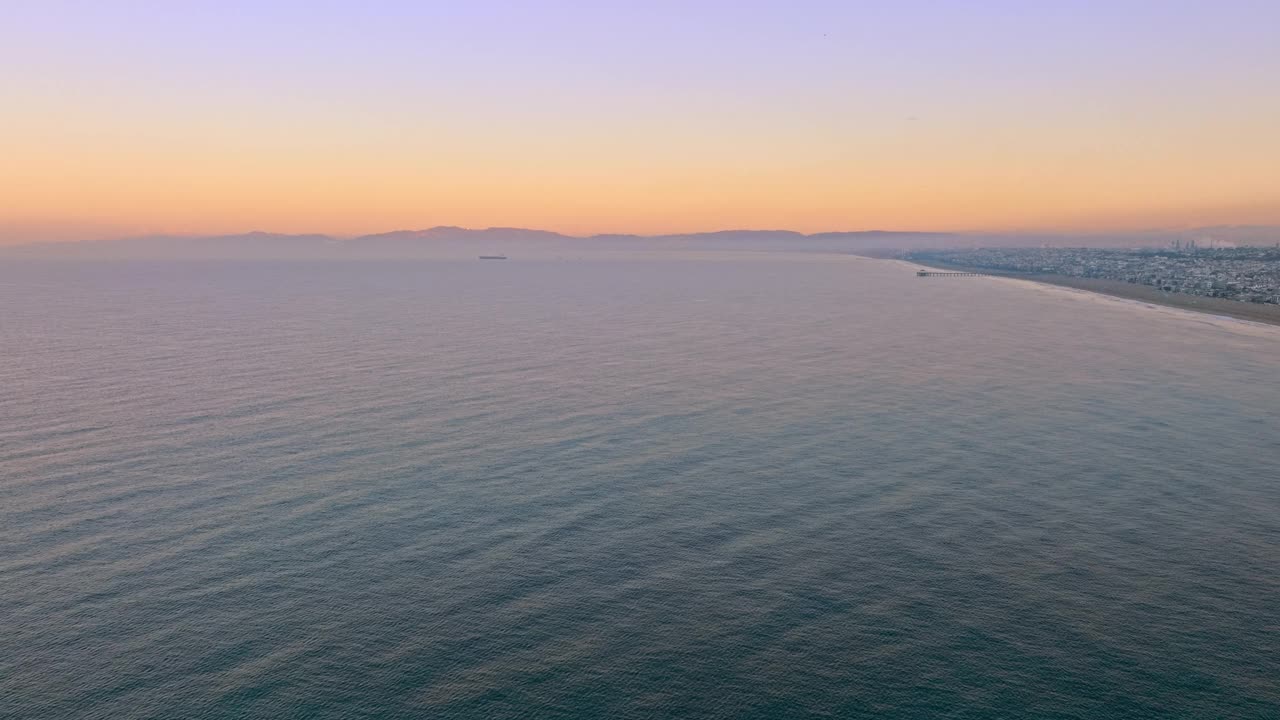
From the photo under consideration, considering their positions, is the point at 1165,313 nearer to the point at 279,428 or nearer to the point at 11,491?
the point at 279,428

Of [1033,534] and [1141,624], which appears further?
[1033,534]

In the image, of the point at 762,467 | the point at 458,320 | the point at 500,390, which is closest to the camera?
the point at 762,467

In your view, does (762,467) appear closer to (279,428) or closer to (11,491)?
(279,428)

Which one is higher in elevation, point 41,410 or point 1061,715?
point 41,410

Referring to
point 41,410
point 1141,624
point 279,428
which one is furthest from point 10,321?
point 1141,624

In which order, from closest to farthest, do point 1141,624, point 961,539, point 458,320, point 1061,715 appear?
point 1061,715 < point 1141,624 < point 961,539 < point 458,320

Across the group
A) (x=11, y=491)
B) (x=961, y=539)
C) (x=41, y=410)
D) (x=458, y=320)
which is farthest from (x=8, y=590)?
(x=458, y=320)
